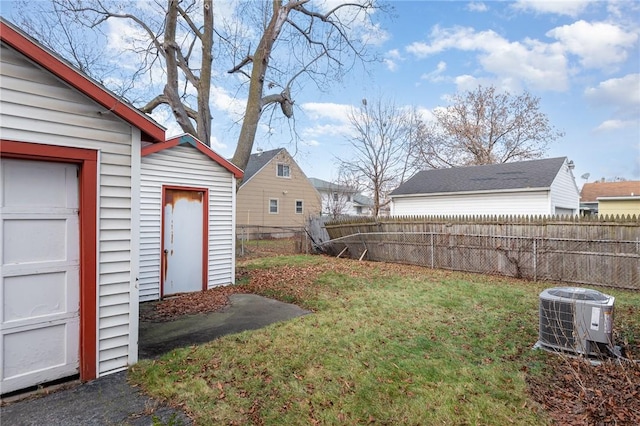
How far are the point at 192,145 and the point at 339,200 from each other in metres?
18.1

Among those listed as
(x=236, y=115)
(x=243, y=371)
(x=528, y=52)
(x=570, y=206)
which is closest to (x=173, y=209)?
(x=243, y=371)

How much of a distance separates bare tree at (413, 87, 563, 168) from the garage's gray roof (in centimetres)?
617

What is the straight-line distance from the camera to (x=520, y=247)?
891 centimetres

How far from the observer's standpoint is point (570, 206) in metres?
15.5

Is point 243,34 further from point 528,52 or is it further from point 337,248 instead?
point 528,52

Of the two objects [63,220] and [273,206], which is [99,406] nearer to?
[63,220]

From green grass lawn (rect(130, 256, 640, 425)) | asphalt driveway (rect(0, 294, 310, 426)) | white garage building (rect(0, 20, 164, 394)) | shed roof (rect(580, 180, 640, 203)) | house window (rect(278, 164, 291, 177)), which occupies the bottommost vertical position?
green grass lawn (rect(130, 256, 640, 425))

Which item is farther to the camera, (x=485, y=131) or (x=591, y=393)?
(x=485, y=131)

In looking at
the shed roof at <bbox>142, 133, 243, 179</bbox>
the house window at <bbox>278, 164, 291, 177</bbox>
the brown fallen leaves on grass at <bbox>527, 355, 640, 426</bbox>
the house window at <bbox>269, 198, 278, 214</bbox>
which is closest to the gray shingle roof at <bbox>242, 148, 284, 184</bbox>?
the house window at <bbox>278, 164, 291, 177</bbox>

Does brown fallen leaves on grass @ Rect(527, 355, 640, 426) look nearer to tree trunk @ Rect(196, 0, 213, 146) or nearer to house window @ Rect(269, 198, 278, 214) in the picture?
tree trunk @ Rect(196, 0, 213, 146)

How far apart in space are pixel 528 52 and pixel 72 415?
15900 mm

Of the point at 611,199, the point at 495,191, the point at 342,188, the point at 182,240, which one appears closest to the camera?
the point at 182,240

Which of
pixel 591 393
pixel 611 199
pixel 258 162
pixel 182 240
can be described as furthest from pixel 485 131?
pixel 591 393

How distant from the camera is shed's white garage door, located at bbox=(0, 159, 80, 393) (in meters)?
2.88
